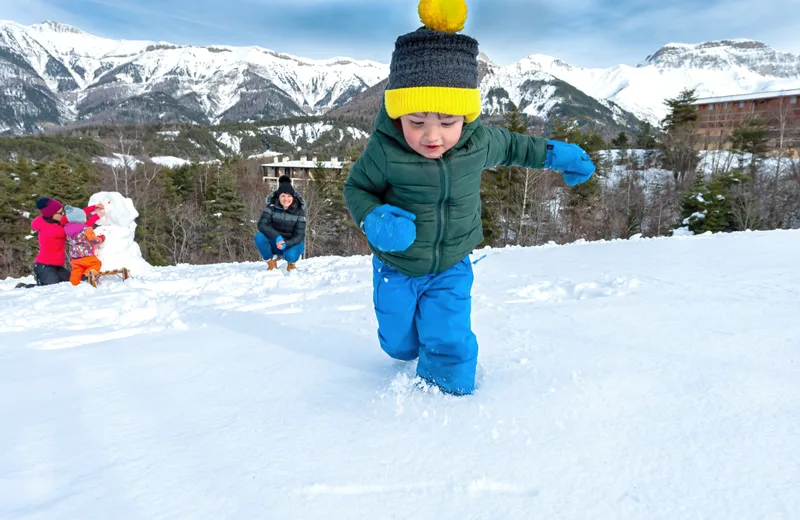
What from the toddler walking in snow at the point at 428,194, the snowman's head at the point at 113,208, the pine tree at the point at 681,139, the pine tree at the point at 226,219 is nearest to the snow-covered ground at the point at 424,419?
the toddler walking in snow at the point at 428,194

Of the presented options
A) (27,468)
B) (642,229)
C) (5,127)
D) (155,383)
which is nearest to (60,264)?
(155,383)

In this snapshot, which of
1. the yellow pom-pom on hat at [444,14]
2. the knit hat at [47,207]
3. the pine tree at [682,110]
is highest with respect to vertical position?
the pine tree at [682,110]

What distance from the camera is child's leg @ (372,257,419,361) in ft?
6.48

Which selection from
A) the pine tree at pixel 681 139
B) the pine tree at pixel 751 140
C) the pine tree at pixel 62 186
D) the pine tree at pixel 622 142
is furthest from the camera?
the pine tree at pixel 622 142

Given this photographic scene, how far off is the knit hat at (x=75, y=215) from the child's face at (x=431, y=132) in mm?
5935

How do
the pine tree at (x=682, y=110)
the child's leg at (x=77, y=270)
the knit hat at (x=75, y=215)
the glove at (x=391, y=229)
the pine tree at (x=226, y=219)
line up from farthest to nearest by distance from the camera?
1. the pine tree at (x=682, y=110)
2. the pine tree at (x=226, y=219)
3. the knit hat at (x=75, y=215)
4. the child's leg at (x=77, y=270)
5. the glove at (x=391, y=229)

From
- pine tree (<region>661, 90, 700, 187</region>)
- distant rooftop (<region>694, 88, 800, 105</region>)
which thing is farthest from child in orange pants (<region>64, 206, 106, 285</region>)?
distant rooftop (<region>694, 88, 800, 105</region>)

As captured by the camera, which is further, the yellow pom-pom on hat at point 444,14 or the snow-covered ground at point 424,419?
the yellow pom-pom on hat at point 444,14

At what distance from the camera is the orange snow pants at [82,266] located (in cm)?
580

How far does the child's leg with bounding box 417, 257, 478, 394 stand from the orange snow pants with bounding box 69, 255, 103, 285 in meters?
5.72

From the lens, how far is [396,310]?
1.98 metres

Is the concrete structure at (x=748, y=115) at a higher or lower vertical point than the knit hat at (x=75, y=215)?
higher

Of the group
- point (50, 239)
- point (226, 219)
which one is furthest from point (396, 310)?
point (226, 219)

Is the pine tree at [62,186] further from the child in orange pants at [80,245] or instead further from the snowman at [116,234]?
the child in orange pants at [80,245]
